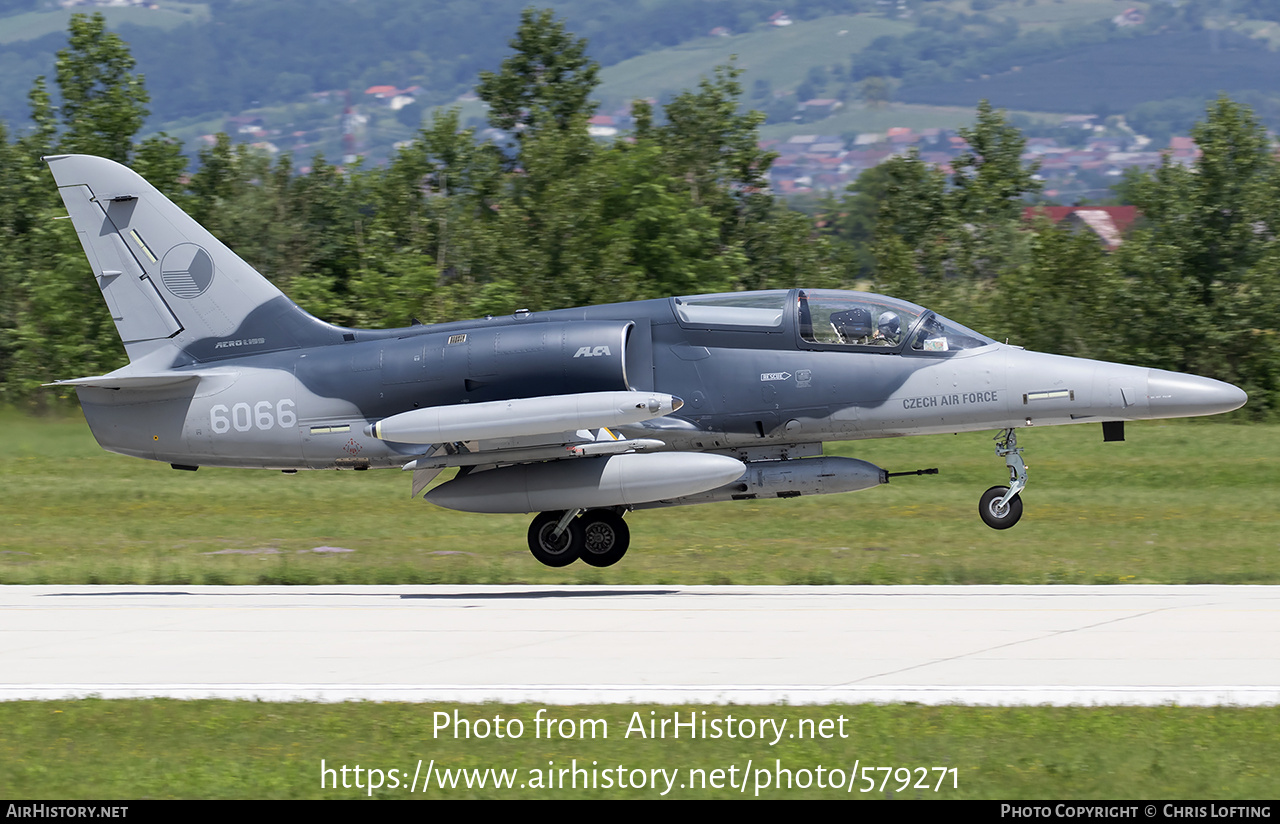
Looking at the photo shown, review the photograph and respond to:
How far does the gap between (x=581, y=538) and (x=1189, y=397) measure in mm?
7062

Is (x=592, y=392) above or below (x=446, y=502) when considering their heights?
above

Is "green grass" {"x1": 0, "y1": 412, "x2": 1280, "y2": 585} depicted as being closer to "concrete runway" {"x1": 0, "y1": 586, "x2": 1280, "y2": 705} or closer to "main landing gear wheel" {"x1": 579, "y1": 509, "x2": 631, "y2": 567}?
"main landing gear wheel" {"x1": 579, "y1": 509, "x2": 631, "y2": 567}

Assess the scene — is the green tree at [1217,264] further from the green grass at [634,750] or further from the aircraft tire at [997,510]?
the green grass at [634,750]

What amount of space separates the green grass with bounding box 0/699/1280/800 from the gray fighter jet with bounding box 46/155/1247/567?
6435 mm

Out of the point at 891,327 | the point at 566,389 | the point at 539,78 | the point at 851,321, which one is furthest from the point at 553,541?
the point at 539,78

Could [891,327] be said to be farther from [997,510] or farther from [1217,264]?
[1217,264]

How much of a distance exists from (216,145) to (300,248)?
352 inches

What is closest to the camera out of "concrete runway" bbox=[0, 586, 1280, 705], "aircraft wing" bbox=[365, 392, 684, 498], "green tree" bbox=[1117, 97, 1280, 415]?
"concrete runway" bbox=[0, 586, 1280, 705]

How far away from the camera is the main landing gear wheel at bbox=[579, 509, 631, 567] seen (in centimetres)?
1708

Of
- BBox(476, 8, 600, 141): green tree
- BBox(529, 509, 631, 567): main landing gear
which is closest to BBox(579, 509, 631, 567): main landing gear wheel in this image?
BBox(529, 509, 631, 567): main landing gear

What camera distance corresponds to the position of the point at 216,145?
5475 cm

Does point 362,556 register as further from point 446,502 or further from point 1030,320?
point 1030,320

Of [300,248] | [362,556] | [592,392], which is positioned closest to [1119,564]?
[592,392]

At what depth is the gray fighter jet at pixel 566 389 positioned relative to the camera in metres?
15.2
